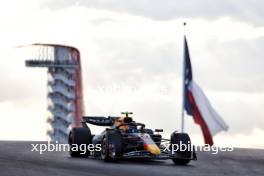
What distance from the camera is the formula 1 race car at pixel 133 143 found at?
1118 inches

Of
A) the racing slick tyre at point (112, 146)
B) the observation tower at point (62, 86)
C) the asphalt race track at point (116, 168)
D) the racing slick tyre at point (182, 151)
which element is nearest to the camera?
the asphalt race track at point (116, 168)

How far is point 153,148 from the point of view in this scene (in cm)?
2831

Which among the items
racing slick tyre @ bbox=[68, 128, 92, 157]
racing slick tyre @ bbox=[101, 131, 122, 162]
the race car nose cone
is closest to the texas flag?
racing slick tyre @ bbox=[68, 128, 92, 157]

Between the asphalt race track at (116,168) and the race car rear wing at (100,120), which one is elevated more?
the race car rear wing at (100,120)

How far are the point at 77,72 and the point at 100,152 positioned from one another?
9730cm

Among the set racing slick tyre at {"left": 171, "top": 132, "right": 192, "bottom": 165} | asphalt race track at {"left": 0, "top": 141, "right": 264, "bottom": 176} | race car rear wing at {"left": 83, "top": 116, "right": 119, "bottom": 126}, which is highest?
race car rear wing at {"left": 83, "top": 116, "right": 119, "bottom": 126}

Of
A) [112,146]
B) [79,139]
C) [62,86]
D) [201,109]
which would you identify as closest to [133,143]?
[112,146]

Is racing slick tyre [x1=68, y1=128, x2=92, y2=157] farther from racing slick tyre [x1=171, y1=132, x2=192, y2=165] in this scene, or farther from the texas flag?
the texas flag

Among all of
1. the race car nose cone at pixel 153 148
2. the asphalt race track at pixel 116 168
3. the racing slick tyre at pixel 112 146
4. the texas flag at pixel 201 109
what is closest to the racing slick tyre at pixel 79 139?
the asphalt race track at pixel 116 168

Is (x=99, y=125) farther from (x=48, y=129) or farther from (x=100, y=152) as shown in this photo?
(x=48, y=129)

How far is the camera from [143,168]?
25828 millimetres

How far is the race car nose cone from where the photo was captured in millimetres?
28156

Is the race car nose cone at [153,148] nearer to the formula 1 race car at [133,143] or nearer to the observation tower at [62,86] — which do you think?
the formula 1 race car at [133,143]

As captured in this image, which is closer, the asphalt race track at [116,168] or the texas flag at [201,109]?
the asphalt race track at [116,168]
